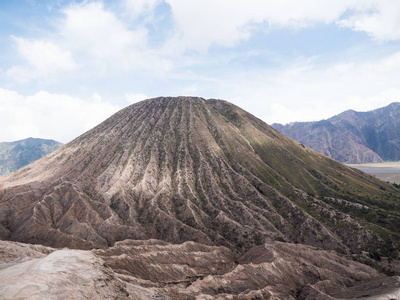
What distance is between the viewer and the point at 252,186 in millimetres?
104438

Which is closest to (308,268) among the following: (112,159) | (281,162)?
(281,162)

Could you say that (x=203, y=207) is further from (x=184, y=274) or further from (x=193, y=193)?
→ (x=184, y=274)

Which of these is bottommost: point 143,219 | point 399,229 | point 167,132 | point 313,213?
point 399,229

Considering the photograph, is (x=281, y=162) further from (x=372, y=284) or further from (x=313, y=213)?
(x=372, y=284)

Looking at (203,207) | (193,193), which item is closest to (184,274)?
(203,207)

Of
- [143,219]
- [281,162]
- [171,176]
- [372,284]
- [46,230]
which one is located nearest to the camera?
[372,284]

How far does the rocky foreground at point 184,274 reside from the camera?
25.9 metres

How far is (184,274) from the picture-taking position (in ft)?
186

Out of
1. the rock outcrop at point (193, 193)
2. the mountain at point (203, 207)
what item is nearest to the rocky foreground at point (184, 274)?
the mountain at point (203, 207)

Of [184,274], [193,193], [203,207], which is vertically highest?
[193,193]

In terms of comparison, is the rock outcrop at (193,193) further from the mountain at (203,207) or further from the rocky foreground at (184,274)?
the rocky foreground at (184,274)

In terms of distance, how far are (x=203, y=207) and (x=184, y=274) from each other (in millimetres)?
39209

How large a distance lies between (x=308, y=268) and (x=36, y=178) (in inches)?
5225

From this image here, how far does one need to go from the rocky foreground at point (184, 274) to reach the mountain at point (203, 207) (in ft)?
1.41
